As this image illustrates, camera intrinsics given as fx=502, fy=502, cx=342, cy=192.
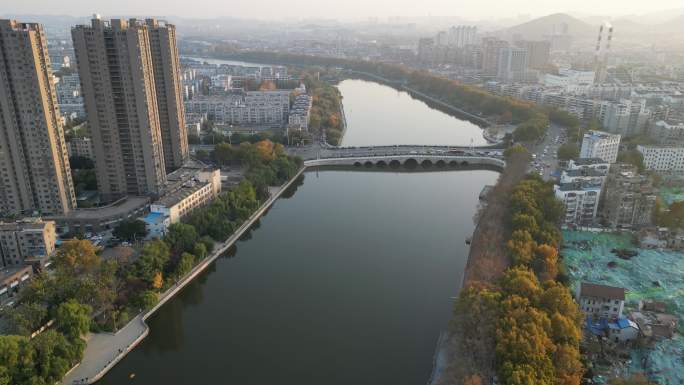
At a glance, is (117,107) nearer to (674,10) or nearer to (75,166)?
(75,166)

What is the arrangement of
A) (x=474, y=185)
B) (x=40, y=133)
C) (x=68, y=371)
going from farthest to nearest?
(x=474, y=185) → (x=40, y=133) → (x=68, y=371)

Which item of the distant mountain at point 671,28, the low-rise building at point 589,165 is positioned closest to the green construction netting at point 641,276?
the low-rise building at point 589,165

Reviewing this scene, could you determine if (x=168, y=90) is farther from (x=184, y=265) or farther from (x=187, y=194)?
(x=184, y=265)

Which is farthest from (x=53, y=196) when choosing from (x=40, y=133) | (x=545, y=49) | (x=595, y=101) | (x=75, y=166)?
(x=545, y=49)

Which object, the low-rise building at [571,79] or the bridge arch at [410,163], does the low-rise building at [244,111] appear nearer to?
the bridge arch at [410,163]

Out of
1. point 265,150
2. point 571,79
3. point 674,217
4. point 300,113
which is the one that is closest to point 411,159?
point 265,150
